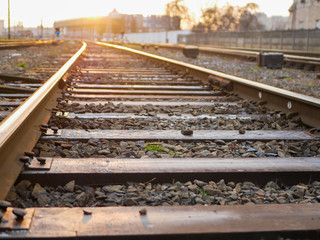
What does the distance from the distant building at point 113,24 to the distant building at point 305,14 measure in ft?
83.7

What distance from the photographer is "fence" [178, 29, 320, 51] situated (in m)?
23.4

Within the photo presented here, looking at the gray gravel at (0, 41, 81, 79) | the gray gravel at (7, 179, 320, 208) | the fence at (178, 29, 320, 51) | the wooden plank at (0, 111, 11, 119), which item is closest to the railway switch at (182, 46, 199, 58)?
the gray gravel at (0, 41, 81, 79)

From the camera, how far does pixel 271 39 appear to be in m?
30.0

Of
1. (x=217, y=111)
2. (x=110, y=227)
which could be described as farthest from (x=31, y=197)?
(x=217, y=111)

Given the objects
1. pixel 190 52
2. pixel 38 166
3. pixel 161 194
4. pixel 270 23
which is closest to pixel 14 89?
pixel 38 166

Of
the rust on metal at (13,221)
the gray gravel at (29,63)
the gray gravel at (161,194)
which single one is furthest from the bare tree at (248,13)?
the rust on metal at (13,221)

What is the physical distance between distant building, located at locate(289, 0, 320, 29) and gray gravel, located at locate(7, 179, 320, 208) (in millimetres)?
48449

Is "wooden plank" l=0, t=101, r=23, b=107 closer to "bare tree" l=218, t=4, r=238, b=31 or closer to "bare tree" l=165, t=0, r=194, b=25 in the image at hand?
"bare tree" l=218, t=4, r=238, b=31

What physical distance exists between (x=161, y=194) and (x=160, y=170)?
0.21 metres

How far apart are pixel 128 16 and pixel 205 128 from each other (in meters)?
98.6

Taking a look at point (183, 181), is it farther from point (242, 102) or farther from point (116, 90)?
point (116, 90)

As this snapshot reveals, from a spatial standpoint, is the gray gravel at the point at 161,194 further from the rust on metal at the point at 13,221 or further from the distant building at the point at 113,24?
the distant building at the point at 113,24

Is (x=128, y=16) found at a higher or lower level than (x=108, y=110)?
higher

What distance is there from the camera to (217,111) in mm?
4273
